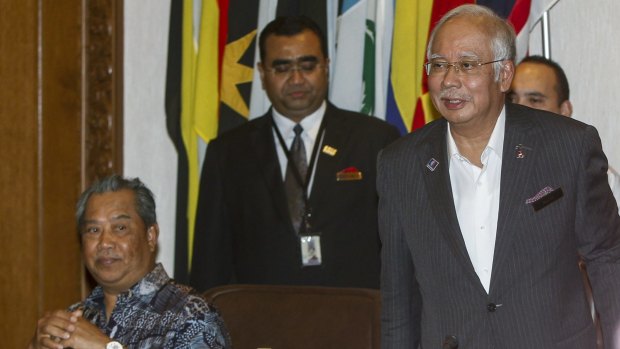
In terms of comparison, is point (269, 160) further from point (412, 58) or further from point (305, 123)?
point (412, 58)

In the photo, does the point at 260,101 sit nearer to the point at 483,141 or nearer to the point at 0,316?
the point at 0,316

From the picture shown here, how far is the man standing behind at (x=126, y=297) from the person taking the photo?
132 inches

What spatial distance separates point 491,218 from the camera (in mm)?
3037

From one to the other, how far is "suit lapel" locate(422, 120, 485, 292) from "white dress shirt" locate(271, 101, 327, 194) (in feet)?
4.68

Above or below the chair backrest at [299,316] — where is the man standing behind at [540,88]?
above

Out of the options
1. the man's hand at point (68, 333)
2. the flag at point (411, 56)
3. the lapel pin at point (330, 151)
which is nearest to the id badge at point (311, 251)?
the lapel pin at point (330, 151)

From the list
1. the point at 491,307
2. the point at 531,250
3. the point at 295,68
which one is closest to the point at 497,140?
the point at 531,250

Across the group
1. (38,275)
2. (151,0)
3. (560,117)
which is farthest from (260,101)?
(560,117)

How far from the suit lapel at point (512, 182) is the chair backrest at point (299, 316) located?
2.12ft

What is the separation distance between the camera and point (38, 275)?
516cm

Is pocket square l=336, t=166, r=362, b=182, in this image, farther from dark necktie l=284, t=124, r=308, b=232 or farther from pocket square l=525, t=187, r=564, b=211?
pocket square l=525, t=187, r=564, b=211

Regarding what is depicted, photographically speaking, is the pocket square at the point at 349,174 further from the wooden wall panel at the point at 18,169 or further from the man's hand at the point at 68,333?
the wooden wall panel at the point at 18,169

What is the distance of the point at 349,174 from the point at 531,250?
1649mm

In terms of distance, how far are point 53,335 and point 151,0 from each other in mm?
2525
